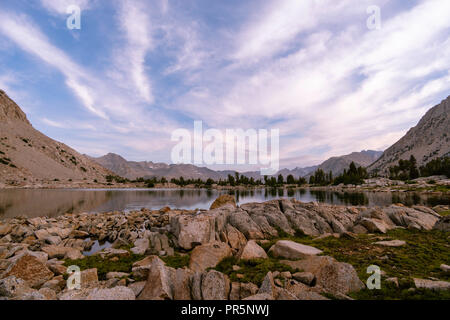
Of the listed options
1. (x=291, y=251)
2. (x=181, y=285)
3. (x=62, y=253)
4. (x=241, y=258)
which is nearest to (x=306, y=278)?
(x=291, y=251)

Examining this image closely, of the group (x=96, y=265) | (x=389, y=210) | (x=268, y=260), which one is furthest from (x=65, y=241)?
(x=389, y=210)

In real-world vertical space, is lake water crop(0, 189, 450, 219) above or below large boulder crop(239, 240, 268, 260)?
below

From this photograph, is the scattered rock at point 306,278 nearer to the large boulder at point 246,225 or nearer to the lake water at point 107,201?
the large boulder at point 246,225

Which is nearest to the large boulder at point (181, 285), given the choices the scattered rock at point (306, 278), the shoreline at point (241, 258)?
the shoreline at point (241, 258)

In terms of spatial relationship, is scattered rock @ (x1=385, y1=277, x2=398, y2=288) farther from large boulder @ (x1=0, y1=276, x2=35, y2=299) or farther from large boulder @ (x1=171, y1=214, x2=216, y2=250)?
large boulder @ (x1=0, y1=276, x2=35, y2=299)

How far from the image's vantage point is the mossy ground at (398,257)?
26.2 feet

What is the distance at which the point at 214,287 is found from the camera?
27.4 ft

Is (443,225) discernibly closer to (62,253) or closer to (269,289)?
(269,289)

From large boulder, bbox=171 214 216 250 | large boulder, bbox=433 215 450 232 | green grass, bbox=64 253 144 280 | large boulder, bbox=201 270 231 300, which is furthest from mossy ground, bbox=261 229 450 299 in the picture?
green grass, bbox=64 253 144 280

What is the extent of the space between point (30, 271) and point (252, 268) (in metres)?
11.7

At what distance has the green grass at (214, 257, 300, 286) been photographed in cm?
995

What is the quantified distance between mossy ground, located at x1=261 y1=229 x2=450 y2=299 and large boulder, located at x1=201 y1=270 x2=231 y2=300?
497 cm

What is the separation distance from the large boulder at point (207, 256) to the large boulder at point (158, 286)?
9.75 ft
